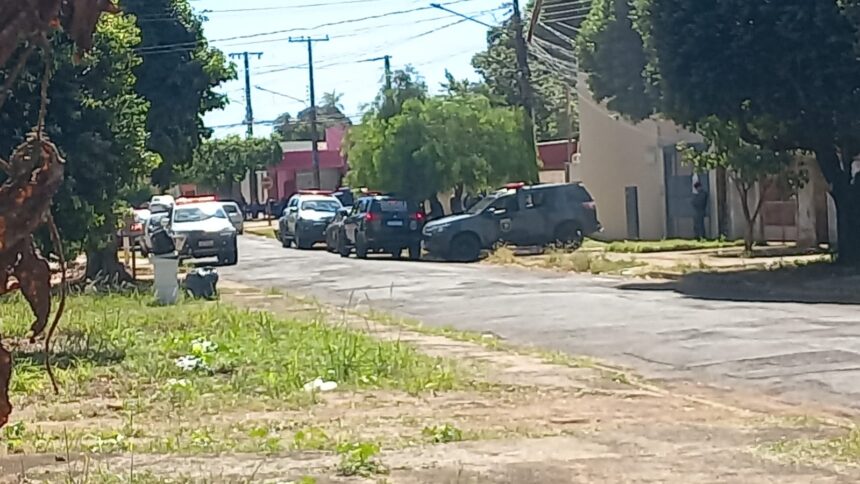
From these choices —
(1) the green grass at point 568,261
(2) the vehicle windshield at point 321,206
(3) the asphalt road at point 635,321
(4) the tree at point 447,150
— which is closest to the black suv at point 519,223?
(1) the green grass at point 568,261

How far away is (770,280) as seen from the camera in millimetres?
26172

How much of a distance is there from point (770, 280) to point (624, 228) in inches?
747

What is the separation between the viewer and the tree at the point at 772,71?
23.8m

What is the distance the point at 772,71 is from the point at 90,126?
11.7 metres

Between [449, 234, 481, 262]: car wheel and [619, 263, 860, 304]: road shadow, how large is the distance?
33.8 feet

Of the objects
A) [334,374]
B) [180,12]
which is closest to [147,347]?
[334,374]

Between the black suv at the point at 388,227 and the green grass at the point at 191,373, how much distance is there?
18828 millimetres

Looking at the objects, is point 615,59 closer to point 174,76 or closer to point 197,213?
point 174,76

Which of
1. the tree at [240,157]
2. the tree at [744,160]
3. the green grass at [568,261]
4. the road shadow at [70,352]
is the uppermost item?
the tree at [240,157]

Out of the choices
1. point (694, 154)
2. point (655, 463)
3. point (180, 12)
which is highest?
point (180, 12)

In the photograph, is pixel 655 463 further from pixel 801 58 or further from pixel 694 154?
pixel 694 154

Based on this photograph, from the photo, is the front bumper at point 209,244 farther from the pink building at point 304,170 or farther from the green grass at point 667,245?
the pink building at point 304,170

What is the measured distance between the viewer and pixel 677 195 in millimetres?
43156

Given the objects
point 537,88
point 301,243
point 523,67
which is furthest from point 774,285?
point 537,88
